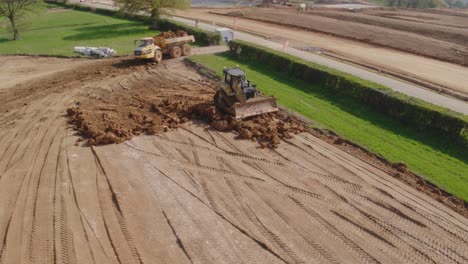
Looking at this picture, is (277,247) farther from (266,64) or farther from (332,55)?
(332,55)

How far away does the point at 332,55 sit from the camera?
3444cm

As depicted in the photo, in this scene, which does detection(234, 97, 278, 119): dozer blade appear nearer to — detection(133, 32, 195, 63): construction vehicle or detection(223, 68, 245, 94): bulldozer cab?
detection(223, 68, 245, 94): bulldozer cab

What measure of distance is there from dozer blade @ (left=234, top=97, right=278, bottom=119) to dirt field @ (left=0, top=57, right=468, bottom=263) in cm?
117

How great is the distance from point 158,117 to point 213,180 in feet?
22.2

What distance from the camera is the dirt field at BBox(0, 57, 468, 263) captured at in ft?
37.1

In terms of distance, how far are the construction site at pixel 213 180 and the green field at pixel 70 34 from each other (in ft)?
47.4

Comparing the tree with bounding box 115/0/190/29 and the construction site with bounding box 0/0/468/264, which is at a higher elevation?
the tree with bounding box 115/0/190/29

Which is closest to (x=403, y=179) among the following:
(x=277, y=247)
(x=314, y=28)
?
(x=277, y=247)

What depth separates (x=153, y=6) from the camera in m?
45.2

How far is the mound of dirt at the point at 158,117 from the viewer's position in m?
18.4

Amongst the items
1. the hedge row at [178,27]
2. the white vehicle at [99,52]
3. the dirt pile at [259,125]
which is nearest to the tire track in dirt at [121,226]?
the dirt pile at [259,125]

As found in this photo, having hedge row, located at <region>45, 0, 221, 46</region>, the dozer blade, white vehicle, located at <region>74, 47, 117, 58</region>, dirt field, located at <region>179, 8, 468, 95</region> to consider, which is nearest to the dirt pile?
the dozer blade

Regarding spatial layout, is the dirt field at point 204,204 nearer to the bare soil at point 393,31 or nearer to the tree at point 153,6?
the bare soil at point 393,31

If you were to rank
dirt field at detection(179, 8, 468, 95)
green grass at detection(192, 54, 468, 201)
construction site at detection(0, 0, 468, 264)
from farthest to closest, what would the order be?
1. dirt field at detection(179, 8, 468, 95)
2. green grass at detection(192, 54, 468, 201)
3. construction site at detection(0, 0, 468, 264)
